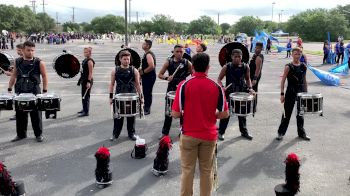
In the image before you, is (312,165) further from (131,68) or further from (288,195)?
(131,68)

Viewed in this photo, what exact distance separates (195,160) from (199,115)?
600 mm

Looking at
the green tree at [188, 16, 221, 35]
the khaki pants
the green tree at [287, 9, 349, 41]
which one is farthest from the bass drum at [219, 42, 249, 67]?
the green tree at [188, 16, 221, 35]

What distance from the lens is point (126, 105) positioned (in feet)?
23.2

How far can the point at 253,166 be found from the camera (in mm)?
6461

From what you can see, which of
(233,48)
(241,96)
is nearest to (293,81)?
(241,96)

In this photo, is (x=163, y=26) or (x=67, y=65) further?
(x=163, y=26)

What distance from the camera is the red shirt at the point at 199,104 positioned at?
13.9 feet

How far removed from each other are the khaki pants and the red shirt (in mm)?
88

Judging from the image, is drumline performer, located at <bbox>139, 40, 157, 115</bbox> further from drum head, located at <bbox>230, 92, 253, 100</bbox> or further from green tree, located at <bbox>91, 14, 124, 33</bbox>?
green tree, located at <bbox>91, 14, 124, 33</bbox>

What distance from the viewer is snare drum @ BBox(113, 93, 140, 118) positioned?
7.04m

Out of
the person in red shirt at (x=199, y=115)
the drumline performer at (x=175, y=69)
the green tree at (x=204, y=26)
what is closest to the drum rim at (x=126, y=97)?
the drumline performer at (x=175, y=69)

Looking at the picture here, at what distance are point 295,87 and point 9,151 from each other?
6.03 metres

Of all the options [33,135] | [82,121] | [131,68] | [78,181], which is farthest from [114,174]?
[82,121]

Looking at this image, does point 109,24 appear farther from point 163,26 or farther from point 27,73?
Answer: point 27,73
